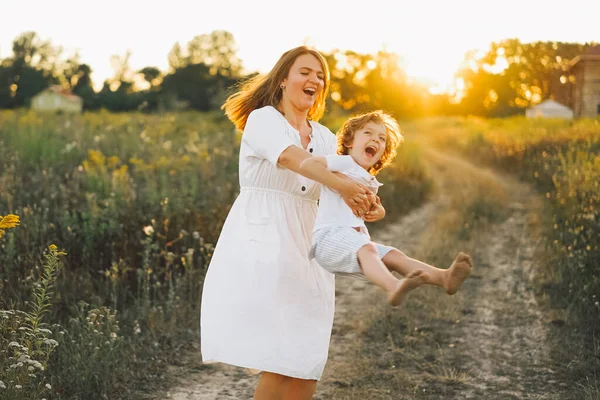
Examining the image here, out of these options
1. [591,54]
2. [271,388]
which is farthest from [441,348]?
[591,54]

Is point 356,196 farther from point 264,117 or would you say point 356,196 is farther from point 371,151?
point 264,117

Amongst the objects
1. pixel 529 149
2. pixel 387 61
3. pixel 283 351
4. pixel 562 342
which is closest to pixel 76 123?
pixel 529 149

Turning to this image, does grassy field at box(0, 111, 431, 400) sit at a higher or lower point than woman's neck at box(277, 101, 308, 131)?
lower

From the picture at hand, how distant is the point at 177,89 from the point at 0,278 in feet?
180

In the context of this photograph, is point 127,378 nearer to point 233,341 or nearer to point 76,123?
point 233,341

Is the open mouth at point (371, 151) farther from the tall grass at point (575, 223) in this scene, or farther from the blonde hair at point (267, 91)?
the tall grass at point (575, 223)

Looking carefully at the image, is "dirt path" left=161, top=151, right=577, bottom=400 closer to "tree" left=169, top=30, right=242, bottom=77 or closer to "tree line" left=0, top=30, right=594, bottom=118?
"tree line" left=0, top=30, right=594, bottom=118

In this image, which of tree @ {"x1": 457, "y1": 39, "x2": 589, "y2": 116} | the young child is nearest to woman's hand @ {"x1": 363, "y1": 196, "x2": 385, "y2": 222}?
the young child

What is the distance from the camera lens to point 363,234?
3197mm

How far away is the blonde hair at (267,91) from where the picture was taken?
3.50m

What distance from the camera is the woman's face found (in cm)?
345

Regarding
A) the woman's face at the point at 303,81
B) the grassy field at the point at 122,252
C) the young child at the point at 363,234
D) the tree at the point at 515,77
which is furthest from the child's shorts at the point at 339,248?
the tree at the point at 515,77

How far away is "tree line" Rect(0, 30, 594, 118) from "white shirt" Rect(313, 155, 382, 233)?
5103cm

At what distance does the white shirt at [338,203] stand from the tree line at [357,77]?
51028 mm
